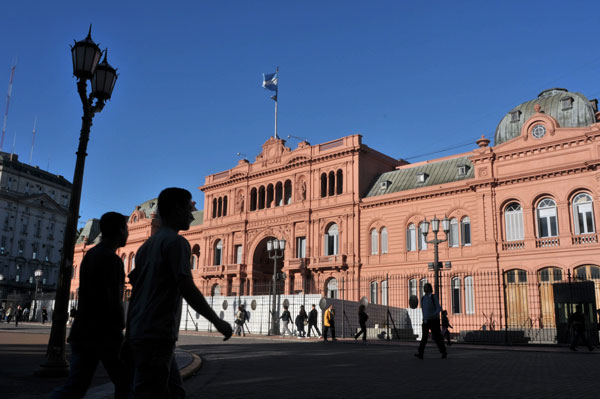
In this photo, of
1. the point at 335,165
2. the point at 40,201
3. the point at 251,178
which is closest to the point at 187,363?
the point at 335,165

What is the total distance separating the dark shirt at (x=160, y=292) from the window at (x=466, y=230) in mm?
32764

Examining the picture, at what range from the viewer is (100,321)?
484 centimetres

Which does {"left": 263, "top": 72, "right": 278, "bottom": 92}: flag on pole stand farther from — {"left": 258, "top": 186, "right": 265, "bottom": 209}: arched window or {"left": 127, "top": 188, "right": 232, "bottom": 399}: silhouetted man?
{"left": 127, "top": 188, "right": 232, "bottom": 399}: silhouetted man

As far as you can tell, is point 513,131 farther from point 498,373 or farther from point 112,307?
point 112,307

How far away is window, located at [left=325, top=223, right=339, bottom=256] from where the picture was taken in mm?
40875

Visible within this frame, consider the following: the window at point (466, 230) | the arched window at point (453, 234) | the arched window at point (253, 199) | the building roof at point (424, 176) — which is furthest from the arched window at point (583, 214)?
the arched window at point (253, 199)

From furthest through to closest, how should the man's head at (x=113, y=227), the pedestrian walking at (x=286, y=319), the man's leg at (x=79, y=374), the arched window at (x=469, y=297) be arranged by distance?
1. the arched window at (x=469, y=297)
2. the pedestrian walking at (x=286, y=319)
3. the man's head at (x=113, y=227)
4. the man's leg at (x=79, y=374)

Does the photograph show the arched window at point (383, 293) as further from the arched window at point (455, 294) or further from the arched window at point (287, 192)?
the arched window at point (287, 192)

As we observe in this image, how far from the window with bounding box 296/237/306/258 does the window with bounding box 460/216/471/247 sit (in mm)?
13122

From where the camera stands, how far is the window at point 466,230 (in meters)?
34.5

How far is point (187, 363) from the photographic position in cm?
1011

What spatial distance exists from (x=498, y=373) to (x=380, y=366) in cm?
247

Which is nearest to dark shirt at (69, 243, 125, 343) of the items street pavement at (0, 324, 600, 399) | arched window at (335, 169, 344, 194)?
street pavement at (0, 324, 600, 399)

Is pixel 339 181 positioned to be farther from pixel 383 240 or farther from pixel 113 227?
pixel 113 227
